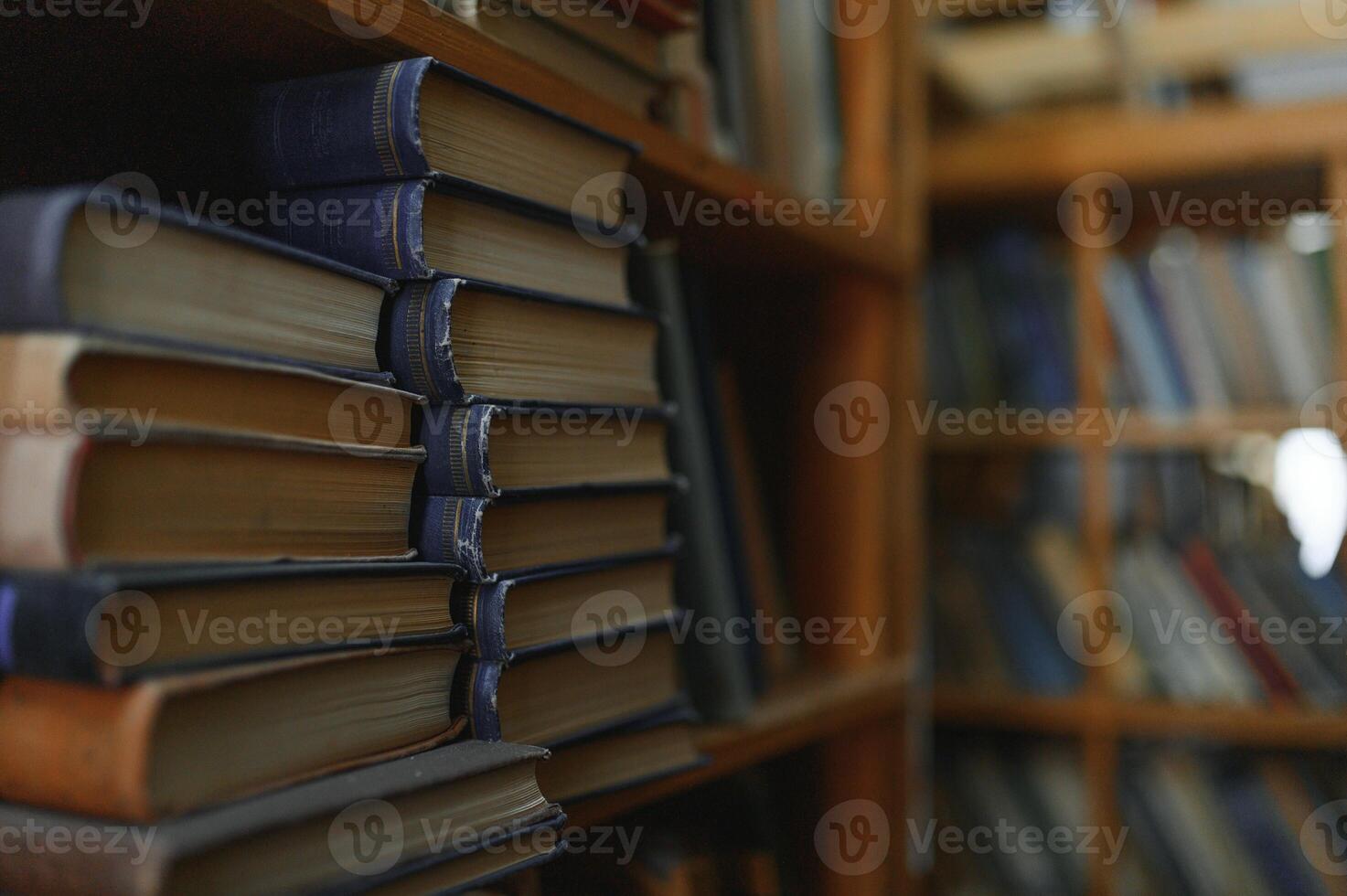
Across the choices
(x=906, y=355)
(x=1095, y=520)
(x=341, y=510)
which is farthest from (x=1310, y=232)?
(x=341, y=510)

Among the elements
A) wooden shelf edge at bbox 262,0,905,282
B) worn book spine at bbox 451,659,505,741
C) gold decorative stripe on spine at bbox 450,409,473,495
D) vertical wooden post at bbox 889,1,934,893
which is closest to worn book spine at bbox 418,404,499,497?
gold decorative stripe on spine at bbox 450,409,473,495

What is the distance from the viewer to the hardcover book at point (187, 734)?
437 mm

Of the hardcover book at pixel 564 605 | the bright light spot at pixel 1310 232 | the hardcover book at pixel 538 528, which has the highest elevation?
the bright light spot at pixel 1310 232

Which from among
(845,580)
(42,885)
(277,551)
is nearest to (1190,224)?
(845,580)

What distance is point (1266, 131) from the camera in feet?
4.79

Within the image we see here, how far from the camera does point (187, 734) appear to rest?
1.48ft

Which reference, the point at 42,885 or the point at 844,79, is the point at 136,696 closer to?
the point at 42,885

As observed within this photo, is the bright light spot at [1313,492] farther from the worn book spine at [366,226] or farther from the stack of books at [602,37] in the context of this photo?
the worn book spine at [366,226]

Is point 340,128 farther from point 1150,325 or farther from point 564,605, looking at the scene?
point 1150,325

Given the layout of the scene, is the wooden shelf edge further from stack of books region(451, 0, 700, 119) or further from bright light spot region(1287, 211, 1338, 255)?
bright light spot region(1287, 211, 1338, 255)

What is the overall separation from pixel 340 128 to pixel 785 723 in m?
0.62

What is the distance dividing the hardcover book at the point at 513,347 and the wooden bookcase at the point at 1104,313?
103 cm

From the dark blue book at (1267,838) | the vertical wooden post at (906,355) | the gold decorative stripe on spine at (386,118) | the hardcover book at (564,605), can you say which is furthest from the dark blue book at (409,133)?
the dark blue book at (1267,838)

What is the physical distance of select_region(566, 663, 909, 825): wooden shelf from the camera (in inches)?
29.1
